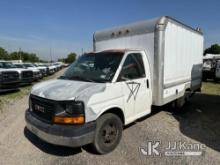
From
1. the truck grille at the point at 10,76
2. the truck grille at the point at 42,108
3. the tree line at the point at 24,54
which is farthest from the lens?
the tree line at the point at 24,54

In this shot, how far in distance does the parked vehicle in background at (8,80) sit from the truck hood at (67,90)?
7480 millimetres

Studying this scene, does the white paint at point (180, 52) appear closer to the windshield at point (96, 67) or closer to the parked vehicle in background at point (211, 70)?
the windshield at point (96, 67)

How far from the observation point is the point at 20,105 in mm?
8570

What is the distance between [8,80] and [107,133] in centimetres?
882

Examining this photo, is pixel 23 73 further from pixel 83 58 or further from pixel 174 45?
pixel 174 45

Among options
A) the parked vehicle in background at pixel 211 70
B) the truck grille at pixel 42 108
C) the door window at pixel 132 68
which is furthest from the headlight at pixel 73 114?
the parked vehicle in background at pixel 211 70

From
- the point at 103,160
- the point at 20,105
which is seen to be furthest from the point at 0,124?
the point at 103,160

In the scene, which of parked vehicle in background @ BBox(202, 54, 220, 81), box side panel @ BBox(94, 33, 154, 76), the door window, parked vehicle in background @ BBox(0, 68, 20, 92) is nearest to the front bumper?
the door window

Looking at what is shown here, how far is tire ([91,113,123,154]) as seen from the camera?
12.8 ft

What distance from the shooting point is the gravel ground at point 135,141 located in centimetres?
390

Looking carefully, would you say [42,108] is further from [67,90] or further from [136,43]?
[136,43]

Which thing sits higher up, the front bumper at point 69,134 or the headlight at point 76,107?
the headlight at point 76,107

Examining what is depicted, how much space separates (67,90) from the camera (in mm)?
3779
